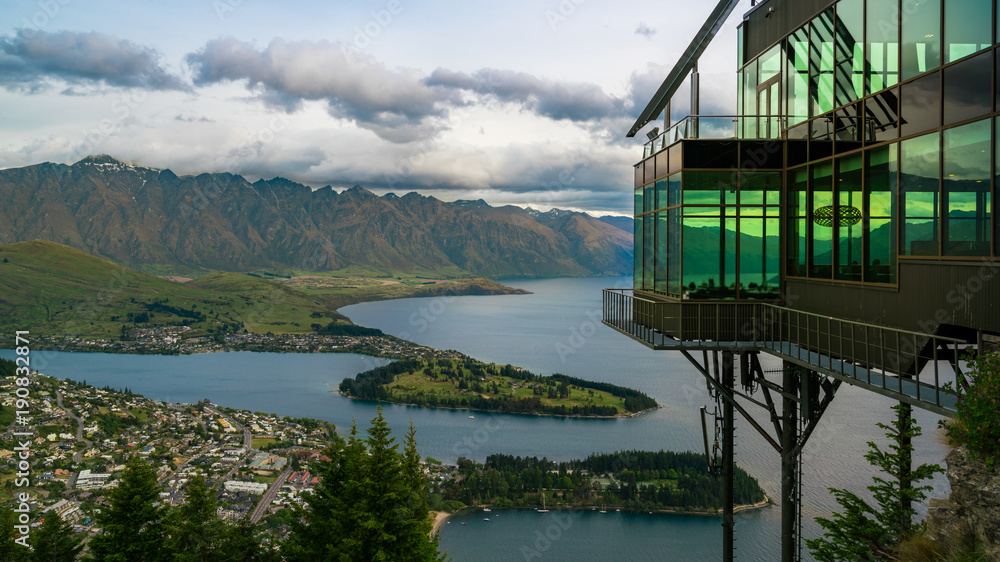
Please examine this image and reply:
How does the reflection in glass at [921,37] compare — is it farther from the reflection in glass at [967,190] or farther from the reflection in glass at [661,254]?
the reflection in glass at [661,254]

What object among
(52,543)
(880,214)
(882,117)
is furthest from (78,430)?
(882,117)

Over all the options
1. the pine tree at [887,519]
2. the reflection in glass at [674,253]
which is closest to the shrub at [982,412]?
the reflection in glass at [674,253]

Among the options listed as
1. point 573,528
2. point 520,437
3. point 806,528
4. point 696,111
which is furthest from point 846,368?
point 520,437

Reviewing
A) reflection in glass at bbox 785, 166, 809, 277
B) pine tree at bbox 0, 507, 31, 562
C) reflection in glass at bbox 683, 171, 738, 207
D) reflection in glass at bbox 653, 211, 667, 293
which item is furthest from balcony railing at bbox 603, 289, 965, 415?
pine tree at bbox 0, 507, 31, 562

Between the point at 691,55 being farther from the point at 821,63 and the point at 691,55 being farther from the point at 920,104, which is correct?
the point at 920,104

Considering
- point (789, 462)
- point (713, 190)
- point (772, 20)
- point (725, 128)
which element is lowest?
point (789, 462)
